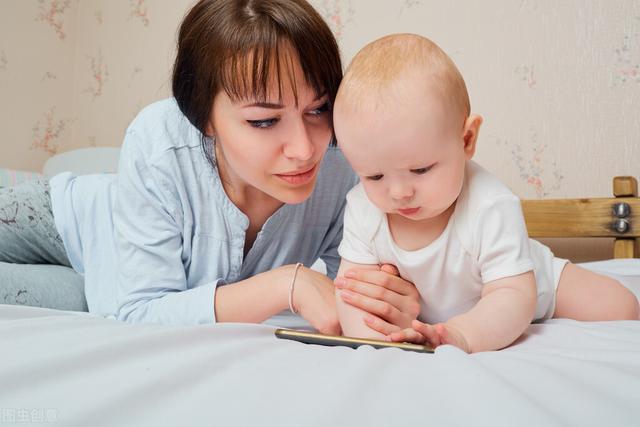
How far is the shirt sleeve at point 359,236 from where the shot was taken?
965mm

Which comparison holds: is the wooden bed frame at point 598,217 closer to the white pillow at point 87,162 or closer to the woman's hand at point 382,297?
the woman's hand at point 382,297

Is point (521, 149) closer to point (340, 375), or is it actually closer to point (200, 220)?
point (200, 220)

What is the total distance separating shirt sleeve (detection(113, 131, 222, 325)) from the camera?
1.03 meters

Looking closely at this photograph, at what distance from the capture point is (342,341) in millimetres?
743

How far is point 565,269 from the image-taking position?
Answer: 1015mm

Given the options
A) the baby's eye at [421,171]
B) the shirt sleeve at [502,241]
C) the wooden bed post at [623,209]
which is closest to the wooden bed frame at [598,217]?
the wooden bed post at [623,209]

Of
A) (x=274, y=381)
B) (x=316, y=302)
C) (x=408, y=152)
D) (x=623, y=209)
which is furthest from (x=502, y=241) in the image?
(x=623, y=209)

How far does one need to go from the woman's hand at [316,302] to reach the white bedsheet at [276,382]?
26 cm

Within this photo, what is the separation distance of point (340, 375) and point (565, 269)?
617 millimetres

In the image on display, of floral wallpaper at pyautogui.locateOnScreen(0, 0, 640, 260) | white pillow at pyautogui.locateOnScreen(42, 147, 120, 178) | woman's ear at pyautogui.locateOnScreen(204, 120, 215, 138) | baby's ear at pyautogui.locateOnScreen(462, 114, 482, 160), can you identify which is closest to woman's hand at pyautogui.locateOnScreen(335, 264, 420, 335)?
baby's ear at pyautogui.locateOnScreen(462, 114, 482, 160)

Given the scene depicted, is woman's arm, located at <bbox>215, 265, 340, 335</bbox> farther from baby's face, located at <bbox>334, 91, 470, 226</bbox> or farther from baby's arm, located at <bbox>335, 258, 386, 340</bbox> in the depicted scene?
baby's face, located at <bbox>334, 91, 470, 226</bbox>

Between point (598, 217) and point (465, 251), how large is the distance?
89 cm

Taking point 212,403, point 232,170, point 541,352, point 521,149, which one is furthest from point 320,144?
point 521,149

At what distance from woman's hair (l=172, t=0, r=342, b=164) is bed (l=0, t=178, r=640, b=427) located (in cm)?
41
